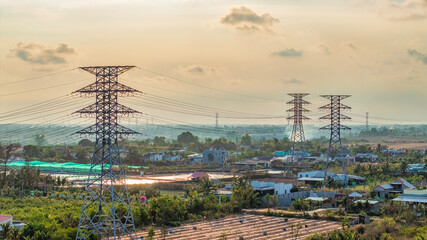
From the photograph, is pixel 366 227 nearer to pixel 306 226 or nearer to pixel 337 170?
pixel 306 226

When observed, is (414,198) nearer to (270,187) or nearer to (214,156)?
(270,187)

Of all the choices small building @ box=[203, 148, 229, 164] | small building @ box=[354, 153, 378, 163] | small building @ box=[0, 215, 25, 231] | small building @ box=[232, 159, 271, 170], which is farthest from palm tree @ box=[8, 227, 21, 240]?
small building @ box=[203, 148, 229, 164]

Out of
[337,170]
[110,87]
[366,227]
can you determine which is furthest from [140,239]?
[337,170]

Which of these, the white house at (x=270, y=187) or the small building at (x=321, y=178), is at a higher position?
the small building at (x=321, y=178)

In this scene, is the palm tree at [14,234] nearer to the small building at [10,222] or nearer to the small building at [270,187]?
the small building at [10,222]

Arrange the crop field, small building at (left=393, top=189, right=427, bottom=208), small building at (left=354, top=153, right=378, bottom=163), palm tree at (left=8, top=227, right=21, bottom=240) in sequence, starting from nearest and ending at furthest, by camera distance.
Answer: palm tree at (left=8, top=227, right=21, bottom=240) < the crop field < small building at (left=393, top=189, right=427, bottom=208) < small building at (left=354, top=153, right=378, bottom=163)

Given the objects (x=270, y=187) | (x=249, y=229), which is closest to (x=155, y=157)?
(x=270, y=187)

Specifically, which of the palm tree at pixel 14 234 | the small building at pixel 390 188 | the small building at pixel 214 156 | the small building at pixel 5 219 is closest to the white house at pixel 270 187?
the small building at pixel 390 188

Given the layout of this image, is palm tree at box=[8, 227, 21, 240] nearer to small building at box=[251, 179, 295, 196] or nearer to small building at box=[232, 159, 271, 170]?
small building at box=[251, 179, 295, 196]
